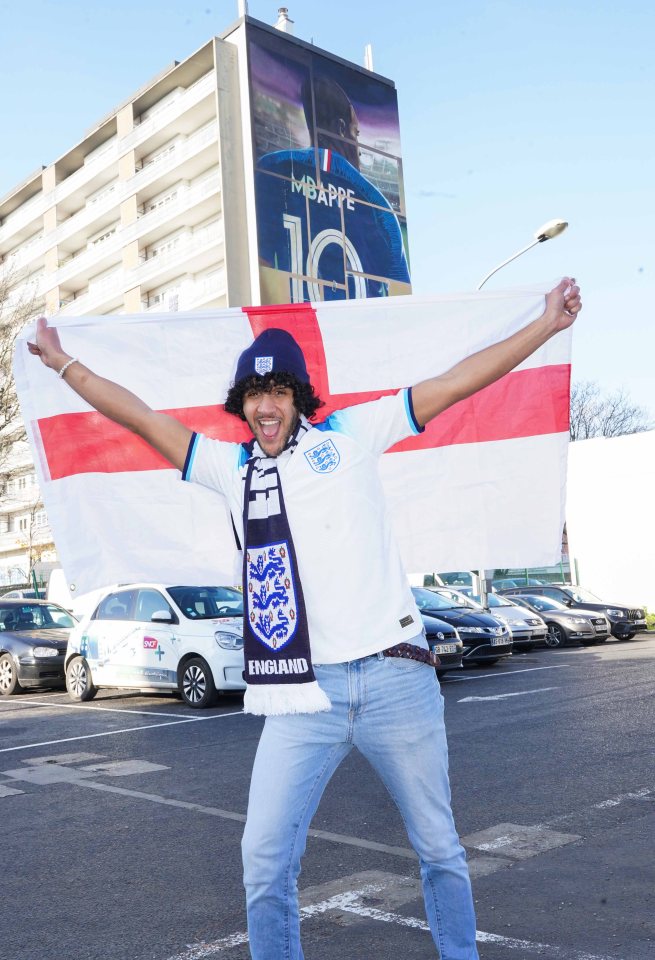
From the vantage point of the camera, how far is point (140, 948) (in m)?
4.17

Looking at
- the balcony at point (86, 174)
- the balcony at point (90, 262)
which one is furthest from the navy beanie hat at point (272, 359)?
the balcony at point (86, 174)

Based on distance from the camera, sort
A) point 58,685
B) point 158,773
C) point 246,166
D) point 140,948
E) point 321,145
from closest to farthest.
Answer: point 140,948, point 158,773, point 58,685, point 246,166, point 321,145

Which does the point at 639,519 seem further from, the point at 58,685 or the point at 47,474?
the point at 47,474

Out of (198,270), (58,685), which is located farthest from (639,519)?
(198,270)

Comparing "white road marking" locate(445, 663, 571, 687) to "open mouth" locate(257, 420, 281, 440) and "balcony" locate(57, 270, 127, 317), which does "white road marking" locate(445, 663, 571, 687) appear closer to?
"open mouth" locate(257, 420, 281, 440)

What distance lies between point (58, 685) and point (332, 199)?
4022 cm

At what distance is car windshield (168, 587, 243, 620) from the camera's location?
13219 millimetres

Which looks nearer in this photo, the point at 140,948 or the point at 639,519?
the point at 140,948

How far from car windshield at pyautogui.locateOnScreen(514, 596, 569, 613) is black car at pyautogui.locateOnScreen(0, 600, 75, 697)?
36.5 feet

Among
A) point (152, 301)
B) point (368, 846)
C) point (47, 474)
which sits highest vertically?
point (152, 301)

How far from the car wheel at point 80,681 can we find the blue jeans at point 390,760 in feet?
38.8

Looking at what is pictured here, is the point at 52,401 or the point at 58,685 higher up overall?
the point at 52,401

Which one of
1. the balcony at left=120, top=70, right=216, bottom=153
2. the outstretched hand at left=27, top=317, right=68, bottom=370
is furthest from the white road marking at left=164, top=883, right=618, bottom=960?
the balcony at left=120, top=70, right=216, bottom=153

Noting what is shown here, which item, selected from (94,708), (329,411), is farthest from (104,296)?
(329,411)
